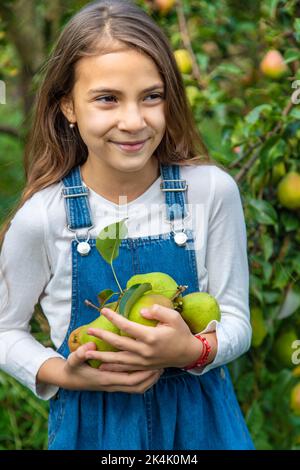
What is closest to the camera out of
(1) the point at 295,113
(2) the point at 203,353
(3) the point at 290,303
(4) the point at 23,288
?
(2) the point at 203,353

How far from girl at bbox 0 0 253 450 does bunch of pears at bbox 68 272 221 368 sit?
0.03 m

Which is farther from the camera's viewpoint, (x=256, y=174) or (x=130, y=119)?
(x=256, y=174)

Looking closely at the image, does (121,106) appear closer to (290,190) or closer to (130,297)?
(130,297)

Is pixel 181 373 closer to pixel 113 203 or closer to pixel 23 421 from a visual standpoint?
pixel 113 203

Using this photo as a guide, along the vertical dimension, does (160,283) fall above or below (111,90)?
below

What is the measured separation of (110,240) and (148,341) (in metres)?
0.16

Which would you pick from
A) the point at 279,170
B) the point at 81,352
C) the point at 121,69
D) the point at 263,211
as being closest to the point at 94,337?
the point at 81,352

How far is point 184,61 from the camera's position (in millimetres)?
1985

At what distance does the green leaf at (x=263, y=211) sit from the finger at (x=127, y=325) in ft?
2.10

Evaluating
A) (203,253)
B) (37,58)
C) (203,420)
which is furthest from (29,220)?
(37,58)

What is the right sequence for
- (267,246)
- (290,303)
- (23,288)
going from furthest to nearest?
(290,303) < (267,246) < (23,288)

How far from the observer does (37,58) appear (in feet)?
9.79

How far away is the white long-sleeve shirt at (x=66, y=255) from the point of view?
126cm

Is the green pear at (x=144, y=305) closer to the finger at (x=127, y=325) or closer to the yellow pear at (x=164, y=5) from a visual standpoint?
the finger at (x=127, y=325)
